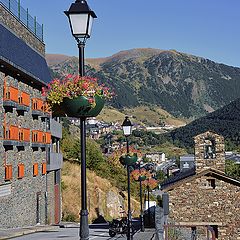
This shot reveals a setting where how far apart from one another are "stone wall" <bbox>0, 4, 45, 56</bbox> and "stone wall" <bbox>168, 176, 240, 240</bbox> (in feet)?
49.7

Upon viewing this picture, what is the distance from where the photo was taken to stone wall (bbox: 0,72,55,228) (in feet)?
104

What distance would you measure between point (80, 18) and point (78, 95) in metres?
1.10

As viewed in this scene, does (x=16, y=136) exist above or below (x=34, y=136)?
below

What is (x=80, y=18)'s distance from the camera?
7590 millimetres

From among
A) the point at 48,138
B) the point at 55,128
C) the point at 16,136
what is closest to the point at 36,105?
the point at 48,138

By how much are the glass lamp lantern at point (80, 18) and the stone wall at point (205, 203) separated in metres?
20.8

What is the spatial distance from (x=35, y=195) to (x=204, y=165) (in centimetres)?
1586

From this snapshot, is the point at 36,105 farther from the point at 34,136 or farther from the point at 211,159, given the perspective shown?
the point at 211,159

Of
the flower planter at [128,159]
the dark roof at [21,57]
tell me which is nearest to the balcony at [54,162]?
the dark roof at [21,57]

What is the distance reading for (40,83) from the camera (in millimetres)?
39844

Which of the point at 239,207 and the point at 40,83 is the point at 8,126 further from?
the point at 239,207

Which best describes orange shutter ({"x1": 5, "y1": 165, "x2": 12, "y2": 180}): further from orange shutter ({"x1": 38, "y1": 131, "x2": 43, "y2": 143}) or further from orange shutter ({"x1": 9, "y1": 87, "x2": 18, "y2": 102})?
orange shutter ({"x1": 38, "y1": 131, "x2": 43, "y2": 143})

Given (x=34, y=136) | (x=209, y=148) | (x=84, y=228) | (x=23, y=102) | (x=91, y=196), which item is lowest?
(x=91, y=196)

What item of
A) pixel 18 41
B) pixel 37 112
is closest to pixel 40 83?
pixel 37 112
